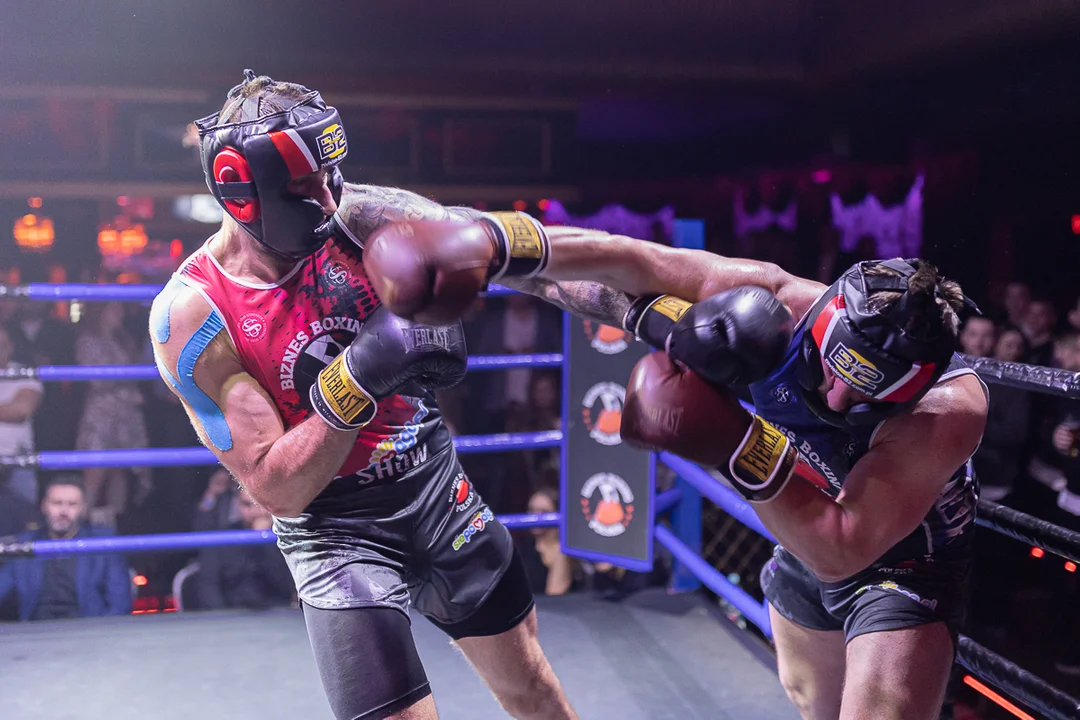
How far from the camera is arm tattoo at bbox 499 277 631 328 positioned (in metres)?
1.77

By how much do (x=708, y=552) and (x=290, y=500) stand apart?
9.34 feet

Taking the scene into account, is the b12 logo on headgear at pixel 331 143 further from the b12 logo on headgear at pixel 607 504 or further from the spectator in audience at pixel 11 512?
the spectator in audience at pixel 11 512

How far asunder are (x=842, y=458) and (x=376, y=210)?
1.08 metres

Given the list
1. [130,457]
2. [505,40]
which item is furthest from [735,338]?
[505,40]

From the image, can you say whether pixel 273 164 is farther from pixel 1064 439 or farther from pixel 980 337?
pixel 980 337

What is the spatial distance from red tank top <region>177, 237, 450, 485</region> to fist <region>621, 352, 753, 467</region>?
2.14ft

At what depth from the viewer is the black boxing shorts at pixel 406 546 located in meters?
1.64

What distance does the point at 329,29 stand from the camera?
19.2 feet

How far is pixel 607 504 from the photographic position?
11.1ft

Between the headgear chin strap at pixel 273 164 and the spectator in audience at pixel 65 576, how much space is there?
93.0 inches

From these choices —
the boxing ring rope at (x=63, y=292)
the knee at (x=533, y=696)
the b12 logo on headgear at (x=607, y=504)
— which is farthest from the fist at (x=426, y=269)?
the b12 logo on headgear at (x=607, y=504)

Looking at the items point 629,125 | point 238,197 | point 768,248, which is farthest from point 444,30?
point 238,197

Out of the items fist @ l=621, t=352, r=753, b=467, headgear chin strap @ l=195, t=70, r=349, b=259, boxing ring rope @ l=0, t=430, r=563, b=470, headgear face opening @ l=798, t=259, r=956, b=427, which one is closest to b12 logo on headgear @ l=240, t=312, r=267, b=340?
headgear chin strap @ l=195, t=70, r=349, b=259

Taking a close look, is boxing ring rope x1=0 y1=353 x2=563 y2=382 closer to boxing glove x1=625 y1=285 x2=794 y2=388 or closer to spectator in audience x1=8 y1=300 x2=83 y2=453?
spectator in audience x1=8 y1=300 x2=83 y2=453
